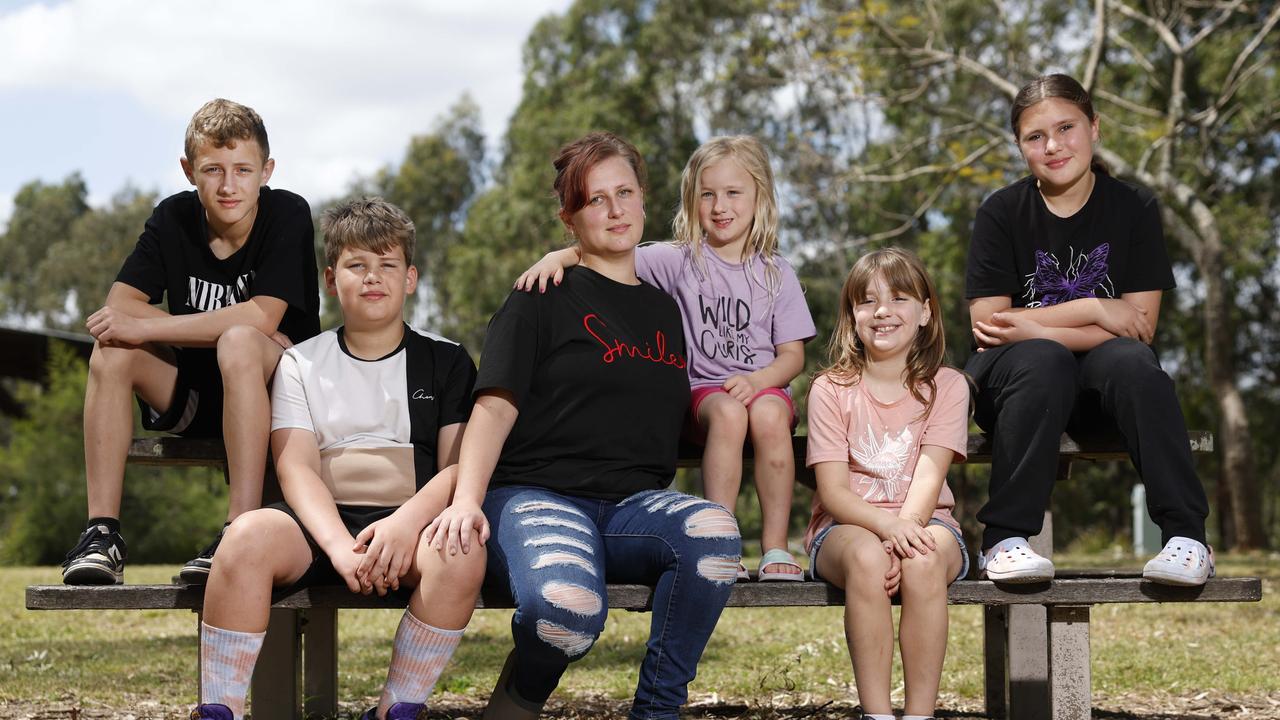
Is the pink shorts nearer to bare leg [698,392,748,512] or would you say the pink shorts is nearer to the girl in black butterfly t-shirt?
bare leg [698,392,748,512]

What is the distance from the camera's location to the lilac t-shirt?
3.83 metres

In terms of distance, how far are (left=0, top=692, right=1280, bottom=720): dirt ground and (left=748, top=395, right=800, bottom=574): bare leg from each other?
1010 mm

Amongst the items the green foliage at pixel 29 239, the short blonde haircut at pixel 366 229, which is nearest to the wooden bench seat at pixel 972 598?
the short blonde haircut at pixel 366 229

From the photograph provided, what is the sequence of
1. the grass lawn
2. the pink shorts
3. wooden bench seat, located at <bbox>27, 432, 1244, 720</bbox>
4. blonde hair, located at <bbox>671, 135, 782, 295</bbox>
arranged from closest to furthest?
wooden bench seat, located at <bbox>27, 432, 1244, 720</bbox>
the pink shorts
blonde hair, located at <bbox>671, 135, 782, 295</bbox>
the grass lawn

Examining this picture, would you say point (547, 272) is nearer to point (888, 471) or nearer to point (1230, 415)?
point (888, 471)

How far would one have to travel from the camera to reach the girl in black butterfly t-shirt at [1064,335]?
331 centimetres

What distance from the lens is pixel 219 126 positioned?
3.70 meters

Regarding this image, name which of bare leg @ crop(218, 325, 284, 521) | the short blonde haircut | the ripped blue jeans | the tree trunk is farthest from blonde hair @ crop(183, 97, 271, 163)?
the tree trunk

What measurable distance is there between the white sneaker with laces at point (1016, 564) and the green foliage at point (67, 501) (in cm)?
1425

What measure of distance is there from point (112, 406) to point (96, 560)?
1.62 ft

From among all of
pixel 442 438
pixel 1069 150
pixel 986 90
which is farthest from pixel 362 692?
pixel 986 90

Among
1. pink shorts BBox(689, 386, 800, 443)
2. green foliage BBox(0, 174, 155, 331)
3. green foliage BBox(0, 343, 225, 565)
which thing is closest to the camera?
pink shorts BBox(689, 386, 800, 443)

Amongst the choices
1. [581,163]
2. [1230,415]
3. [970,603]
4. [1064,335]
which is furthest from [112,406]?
[1230,415]

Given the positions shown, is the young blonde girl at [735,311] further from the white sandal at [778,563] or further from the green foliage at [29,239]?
the green foliage at [29,239]
